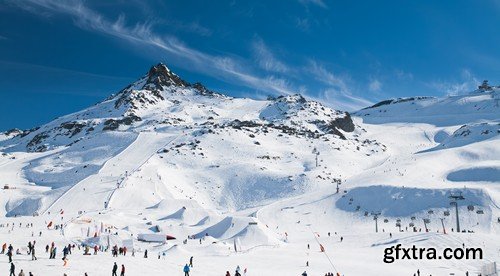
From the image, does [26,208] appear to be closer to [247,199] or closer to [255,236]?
[247,199]

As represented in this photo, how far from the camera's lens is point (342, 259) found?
45938 mm

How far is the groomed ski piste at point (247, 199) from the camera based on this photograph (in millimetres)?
44781

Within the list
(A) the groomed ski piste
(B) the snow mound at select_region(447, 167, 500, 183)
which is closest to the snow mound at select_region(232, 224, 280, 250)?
(A) the groomed ski piste

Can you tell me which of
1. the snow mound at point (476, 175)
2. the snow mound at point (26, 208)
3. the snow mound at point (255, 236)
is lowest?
the snow mound at point (255, 236)

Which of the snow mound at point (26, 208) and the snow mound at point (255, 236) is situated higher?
the snow mound at point (26, 208)

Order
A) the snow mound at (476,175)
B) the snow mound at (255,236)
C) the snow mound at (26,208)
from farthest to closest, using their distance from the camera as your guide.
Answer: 1. the snow mound at (26,208)
2. the snow mound at (476,175)
3. the snow mound at (255,236)

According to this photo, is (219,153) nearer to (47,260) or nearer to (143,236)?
(143,236)

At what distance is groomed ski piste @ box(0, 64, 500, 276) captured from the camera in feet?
147

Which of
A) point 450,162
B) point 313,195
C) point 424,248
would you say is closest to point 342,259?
point 424,248

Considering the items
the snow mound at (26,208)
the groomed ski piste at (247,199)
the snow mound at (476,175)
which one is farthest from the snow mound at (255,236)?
the snow mound at (476,175)

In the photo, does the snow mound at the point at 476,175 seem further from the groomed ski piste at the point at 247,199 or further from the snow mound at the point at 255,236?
the snow mound at the point at 255,236

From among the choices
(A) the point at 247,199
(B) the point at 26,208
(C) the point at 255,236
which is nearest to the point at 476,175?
(A) the point at 247,199

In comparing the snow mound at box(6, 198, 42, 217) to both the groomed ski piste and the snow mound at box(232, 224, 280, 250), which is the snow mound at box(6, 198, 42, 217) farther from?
the snow mound at box(232, 224, 280, 250)

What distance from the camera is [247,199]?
10025 centimetres
